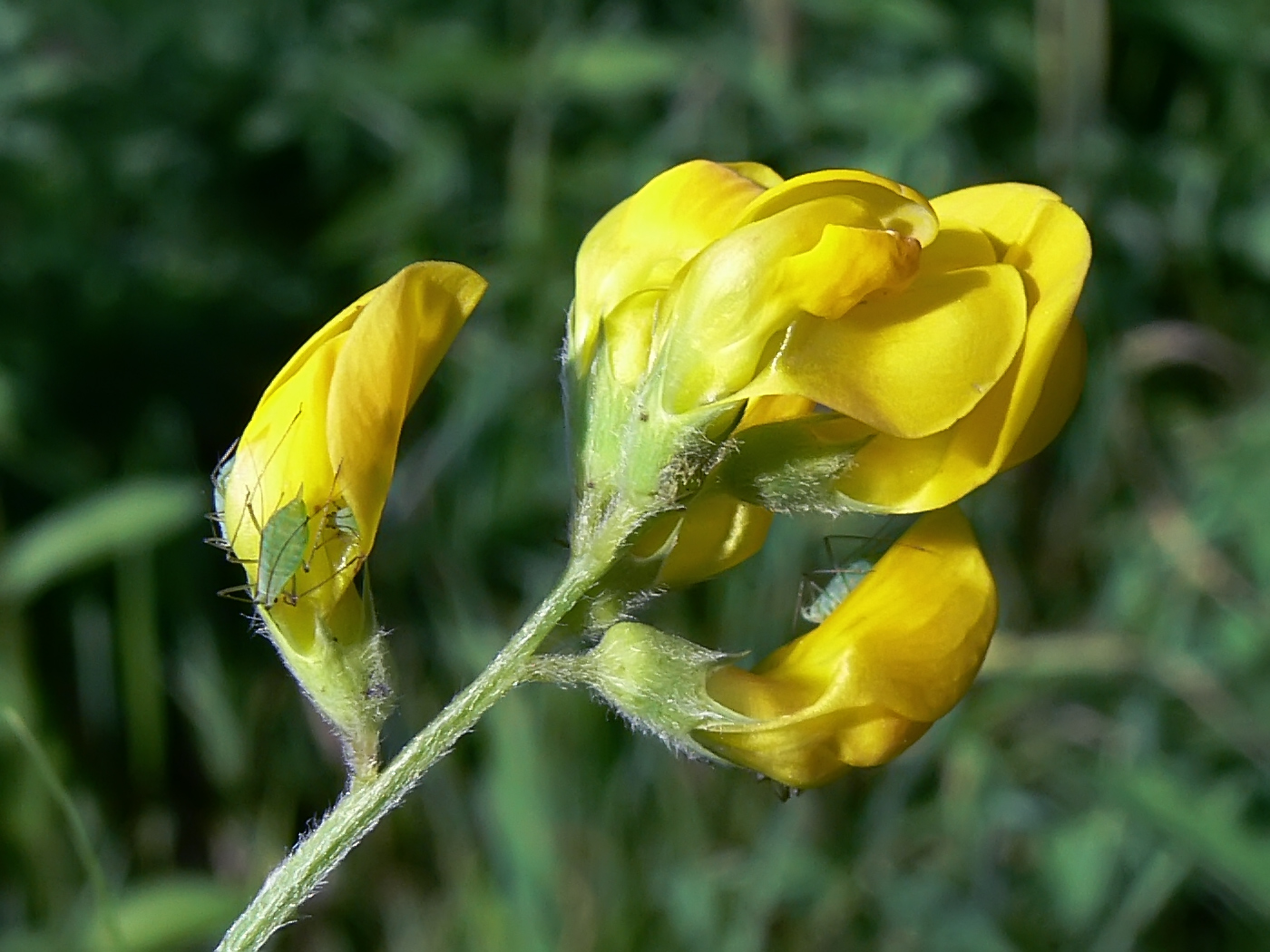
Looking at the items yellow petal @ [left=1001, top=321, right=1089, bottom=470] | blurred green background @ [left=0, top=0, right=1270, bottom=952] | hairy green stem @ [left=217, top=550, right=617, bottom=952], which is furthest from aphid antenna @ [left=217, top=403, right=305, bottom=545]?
blurred green background @ [left=0, top=0, right=1270, bottom=952]

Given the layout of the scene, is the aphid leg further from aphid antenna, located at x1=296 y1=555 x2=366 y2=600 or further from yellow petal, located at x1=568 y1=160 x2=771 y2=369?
yellow petal, located at x1=568 y1=160 x2=771 y2=369

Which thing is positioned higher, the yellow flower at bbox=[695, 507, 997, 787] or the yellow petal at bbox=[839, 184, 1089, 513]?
the yellow petal at bbox=[839, 184, 1089, 513]

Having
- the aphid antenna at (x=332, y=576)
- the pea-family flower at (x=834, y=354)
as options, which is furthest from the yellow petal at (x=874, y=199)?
the aphid antenna at (x=332, y=576)

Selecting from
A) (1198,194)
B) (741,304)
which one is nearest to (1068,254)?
(741,304)

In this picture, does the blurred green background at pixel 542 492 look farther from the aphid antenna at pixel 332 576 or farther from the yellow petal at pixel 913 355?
the yellow petal at pixel 913 355

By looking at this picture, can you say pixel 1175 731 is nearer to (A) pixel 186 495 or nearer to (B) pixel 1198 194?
(B) pixel 1198 194
